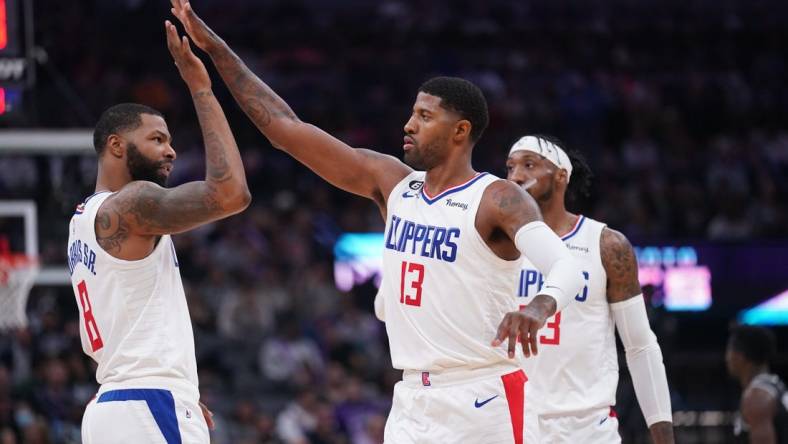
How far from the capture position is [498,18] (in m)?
21.4

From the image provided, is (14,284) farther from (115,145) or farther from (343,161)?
(343,161)

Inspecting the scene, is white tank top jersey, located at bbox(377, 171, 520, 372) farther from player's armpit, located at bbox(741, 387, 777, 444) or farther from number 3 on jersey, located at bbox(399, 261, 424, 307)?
player's armpit, located at bbox(741, 387, 777, 444)

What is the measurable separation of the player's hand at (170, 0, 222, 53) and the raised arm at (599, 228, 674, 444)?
8.13ft

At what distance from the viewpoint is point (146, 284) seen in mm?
5848

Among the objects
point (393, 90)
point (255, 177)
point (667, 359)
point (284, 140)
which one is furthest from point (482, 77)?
point (284, 140)

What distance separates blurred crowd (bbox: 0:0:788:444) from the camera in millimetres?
14227

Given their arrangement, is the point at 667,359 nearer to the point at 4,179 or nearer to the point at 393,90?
the point at 393,90

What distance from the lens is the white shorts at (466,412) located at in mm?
5727

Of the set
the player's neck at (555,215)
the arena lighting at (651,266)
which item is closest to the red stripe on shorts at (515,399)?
the player's neck at (555,215)

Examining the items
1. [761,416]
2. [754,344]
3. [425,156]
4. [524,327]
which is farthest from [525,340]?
[754,344]

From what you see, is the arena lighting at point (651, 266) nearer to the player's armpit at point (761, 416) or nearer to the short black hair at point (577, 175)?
the player's armpit at point (761, 416)

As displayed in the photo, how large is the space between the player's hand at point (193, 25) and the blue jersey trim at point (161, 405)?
1647 mm

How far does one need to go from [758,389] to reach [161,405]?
429 centimetres

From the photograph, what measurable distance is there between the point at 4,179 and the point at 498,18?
34.8ft
